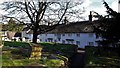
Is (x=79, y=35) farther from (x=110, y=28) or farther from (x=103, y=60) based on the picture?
(x=110, y=28)

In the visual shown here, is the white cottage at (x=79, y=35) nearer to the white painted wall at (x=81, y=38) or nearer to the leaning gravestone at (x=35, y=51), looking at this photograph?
the white painted wall at (x=81, y=38)

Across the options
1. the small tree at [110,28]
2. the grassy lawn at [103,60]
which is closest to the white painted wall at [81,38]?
the grassy lawn at [103,60]

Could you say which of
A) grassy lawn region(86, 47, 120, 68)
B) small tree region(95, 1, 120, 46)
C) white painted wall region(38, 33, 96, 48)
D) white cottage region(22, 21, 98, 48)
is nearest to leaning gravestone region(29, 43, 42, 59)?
grassy lawn region(86, 47, 120, 68)

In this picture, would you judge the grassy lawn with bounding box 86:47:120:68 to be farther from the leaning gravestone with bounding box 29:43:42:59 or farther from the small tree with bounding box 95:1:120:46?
the leaning gravestone with bounding box 29:43:42:59

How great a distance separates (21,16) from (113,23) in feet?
65.0

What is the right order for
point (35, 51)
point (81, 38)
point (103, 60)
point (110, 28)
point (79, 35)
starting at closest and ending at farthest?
point (110, 28), point (103, 60), point (35, 51), point (81, 38), point (79, 35)

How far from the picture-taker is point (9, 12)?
124ft

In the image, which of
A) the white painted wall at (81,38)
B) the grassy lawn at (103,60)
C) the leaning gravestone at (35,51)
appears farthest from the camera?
the white painted wall at (81,38)

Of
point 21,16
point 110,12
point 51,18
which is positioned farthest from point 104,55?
point 21,16

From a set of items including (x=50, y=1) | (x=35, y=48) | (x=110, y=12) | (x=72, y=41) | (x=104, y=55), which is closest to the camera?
(x=110, y=12)

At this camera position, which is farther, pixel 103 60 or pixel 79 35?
pixel 79 35

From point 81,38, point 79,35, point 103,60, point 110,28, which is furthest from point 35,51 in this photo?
point 79,35

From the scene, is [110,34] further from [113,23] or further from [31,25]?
[31,25]

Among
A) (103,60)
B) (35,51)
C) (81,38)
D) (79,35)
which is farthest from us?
(79,35)
